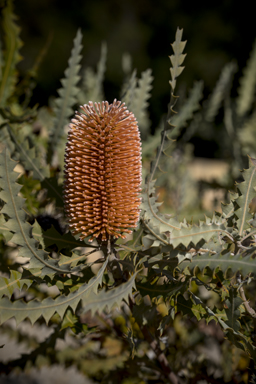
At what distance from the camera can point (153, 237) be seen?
388 mm

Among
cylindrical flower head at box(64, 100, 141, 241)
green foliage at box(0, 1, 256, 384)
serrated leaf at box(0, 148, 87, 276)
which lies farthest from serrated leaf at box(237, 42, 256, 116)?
serrated leaf at box(0, 148, 87, 276)

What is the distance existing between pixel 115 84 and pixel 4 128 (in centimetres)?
345

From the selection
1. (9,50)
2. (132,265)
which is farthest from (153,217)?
(9,50)

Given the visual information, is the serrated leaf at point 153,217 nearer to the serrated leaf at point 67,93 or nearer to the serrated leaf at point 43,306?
the serrated leaf at point 43,306

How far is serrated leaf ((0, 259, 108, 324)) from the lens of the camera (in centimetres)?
34

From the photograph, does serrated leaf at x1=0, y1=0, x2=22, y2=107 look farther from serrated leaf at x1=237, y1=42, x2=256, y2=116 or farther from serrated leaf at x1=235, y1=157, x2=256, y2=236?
serrated leaf at x1=237, y1=42, x2=256, y2=116

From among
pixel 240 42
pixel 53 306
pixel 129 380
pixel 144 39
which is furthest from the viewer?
pixel 144 39

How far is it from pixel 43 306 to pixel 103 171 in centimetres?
19

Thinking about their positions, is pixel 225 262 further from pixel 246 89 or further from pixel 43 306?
pixel 246 89

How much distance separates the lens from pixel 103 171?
45cm

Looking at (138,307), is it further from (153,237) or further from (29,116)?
(29,116)

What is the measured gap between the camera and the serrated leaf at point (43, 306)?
337mm

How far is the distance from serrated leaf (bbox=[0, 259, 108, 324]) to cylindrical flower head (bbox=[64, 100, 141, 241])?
10 centimetres

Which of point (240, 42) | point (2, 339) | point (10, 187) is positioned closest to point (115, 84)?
point (240, 42)
